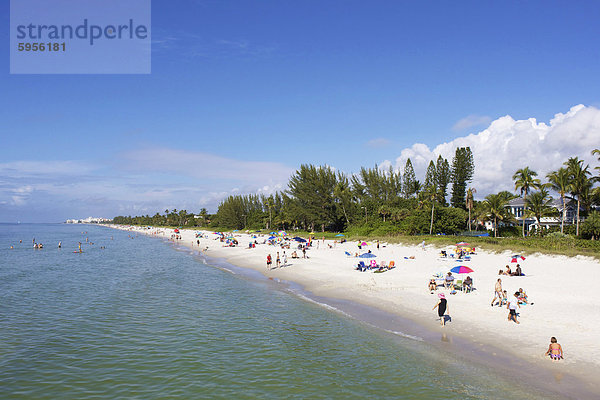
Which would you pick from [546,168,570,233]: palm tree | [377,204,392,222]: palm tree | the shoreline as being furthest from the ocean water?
[377,204,392,222]: palm tree

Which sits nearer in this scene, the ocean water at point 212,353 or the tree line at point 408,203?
the ocean water at point 212,353

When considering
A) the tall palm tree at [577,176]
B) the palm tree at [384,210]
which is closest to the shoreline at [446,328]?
the tall palm tree at [577,176]

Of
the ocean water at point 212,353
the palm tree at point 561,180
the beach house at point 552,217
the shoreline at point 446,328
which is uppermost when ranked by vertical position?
the palm tree at point 561,180

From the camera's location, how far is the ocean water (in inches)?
465

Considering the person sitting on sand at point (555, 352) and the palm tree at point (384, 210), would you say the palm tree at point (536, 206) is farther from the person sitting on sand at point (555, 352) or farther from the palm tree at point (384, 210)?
the person sitting on sand at point (555, 352)

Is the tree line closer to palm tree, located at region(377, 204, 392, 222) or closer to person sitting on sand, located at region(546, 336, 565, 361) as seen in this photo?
palm tree, located at region(377, 204, 392, 222)

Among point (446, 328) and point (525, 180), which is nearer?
point (446, 328)

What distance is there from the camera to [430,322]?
57.5ft

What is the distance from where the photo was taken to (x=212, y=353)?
49.2 ft

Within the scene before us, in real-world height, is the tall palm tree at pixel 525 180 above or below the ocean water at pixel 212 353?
above

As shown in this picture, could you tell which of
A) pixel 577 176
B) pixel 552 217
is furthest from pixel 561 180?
pixel 552 217

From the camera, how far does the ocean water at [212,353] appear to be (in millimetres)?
11807

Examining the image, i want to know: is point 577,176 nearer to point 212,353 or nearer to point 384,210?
point 384,210

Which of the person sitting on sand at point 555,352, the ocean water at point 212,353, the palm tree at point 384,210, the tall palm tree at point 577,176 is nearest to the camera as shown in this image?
the ocean water at point 212,353
